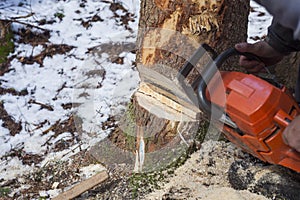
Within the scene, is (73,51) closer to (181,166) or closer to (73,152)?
(73,152)

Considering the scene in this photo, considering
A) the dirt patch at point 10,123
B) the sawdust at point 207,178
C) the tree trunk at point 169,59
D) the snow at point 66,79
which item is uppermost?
the tree trunk at point 169,59

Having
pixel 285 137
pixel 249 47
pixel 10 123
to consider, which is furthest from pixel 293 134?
pixel 10 123

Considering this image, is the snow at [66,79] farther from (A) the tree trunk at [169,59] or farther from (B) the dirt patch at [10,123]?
(A) the tree trunk at [169,59]

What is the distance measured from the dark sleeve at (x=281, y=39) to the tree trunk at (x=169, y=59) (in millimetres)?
301

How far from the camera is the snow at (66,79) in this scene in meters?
3.33

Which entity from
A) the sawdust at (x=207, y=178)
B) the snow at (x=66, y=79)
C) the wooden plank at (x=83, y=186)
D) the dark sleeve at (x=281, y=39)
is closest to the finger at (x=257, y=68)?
the dark sleeve at (x=281, y=39)

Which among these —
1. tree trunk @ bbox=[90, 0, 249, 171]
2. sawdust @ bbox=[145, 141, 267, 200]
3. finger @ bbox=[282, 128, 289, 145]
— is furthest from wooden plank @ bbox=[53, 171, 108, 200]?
finger @ bbox=[282, 128, 289, 145]

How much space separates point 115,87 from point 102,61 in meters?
0.46

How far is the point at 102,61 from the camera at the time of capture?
413cm

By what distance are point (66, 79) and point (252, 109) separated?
8.31ft

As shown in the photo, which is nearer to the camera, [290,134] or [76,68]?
[290,134]

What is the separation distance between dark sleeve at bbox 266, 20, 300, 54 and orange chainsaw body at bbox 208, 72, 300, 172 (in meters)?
0.32

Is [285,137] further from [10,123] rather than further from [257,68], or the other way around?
[10,123]

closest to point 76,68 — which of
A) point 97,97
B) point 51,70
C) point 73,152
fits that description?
point 51,70
